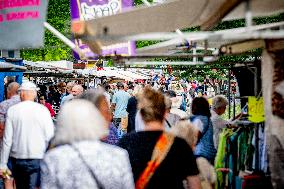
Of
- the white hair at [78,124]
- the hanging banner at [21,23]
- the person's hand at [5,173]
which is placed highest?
the hanging banner at [21,23]

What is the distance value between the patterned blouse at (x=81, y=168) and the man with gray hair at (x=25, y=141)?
3973 mm

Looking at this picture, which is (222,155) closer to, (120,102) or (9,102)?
(9,102)

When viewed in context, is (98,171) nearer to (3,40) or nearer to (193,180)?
(193,180)

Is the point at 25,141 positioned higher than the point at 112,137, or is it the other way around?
Result: the point at 112,137

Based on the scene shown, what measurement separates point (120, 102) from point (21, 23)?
12.3 meters

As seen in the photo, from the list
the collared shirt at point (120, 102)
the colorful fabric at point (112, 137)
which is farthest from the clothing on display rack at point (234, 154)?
the collared shirt at point (120, 102)

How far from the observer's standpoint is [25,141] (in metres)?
7.81

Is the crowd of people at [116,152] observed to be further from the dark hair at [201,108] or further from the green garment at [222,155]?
the dark hair at [201,108]

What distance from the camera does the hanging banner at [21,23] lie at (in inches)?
226

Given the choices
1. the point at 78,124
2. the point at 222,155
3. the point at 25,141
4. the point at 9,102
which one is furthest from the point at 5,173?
the point at 78,124

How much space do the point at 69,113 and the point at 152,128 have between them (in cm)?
99

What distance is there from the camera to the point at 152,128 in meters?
4.75

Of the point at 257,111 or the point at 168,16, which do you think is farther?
the point at 257,111

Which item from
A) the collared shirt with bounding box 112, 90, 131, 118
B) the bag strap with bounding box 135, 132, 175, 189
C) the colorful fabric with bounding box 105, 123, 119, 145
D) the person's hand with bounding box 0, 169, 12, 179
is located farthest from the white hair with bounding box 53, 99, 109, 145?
the collared shirt with bounding box 112, 90, 131, 118
